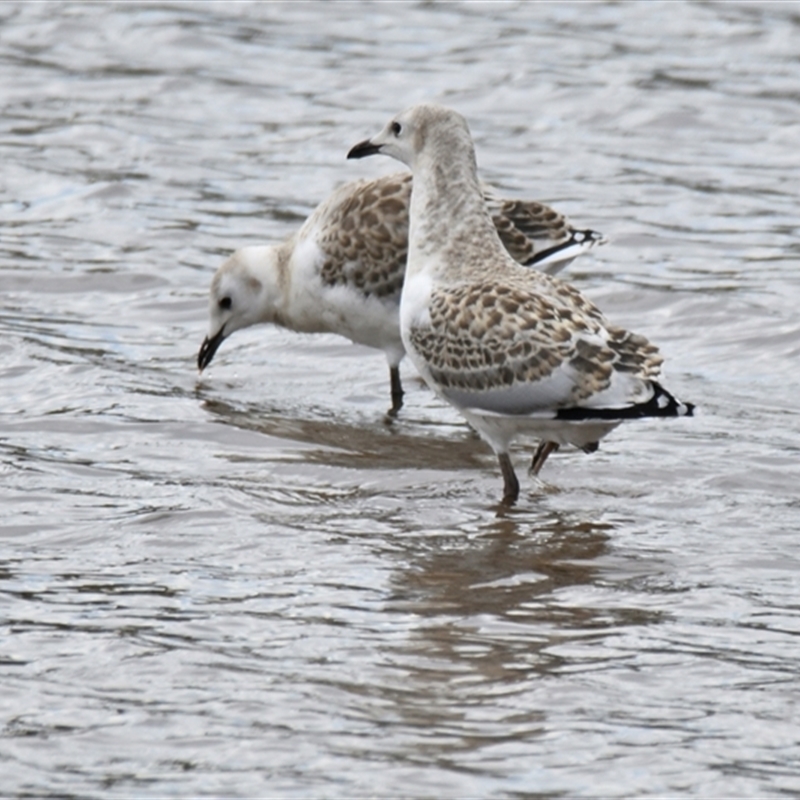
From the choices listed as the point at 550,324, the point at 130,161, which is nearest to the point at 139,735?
the point at 550,324

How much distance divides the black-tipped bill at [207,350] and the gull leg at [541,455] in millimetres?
2464

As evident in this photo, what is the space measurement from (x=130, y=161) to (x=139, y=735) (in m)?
9.30

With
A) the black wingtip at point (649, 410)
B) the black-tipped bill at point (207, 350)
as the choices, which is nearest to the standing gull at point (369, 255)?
the black-tipped bill at point (207, 350)

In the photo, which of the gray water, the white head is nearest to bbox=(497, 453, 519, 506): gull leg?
the gray water

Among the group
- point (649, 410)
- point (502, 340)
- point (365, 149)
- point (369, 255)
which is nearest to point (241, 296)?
point (369, 255)

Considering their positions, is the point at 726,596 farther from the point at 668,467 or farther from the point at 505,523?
the point at 668,467

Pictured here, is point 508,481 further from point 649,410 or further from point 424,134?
point 424,134

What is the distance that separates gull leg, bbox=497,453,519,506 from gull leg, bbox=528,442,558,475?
275 millimetres

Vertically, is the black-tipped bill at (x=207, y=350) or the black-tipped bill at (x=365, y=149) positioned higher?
the black-tipped bill at (x=365, y=149)

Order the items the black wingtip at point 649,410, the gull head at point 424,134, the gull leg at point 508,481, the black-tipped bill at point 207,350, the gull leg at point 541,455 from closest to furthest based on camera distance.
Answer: the black wingtip at point 649,410, the gull leg at point 508,481, the gull leg at point 541,455, the gull head at point 424,134, the black-tipped bill at point 207,350

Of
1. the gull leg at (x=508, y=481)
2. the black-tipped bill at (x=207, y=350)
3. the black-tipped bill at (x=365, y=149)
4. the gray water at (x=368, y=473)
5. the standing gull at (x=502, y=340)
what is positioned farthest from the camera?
the black-tipped bill at (x=207, y=350)

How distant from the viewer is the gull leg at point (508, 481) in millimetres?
8031

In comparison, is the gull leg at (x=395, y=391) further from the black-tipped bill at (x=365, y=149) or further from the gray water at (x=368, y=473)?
the black-tipped bill at (x=365, y=149)

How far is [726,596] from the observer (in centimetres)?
675
